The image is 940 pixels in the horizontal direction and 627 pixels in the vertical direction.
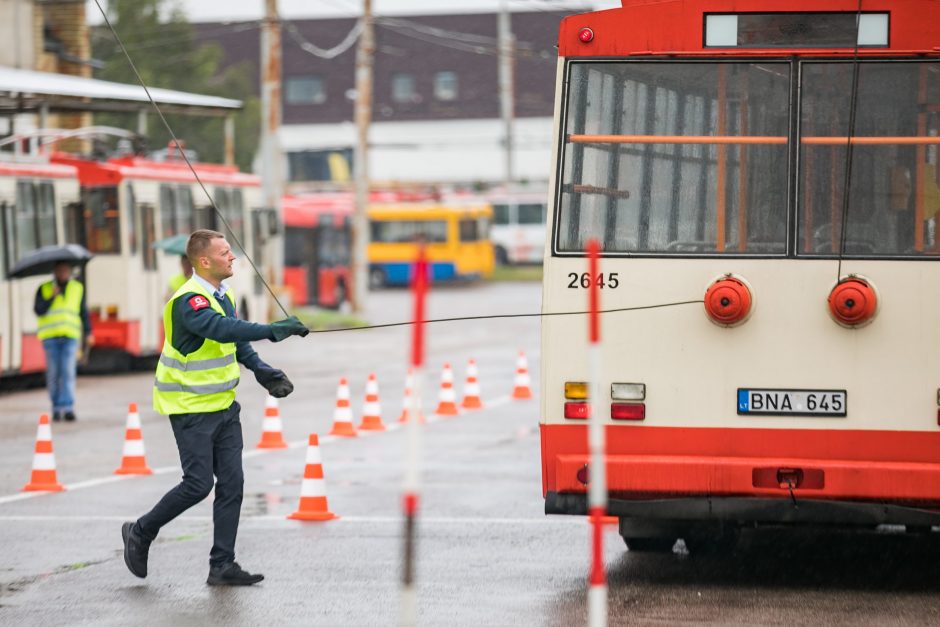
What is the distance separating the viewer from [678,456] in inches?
376

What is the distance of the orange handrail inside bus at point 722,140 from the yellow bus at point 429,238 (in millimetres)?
49868

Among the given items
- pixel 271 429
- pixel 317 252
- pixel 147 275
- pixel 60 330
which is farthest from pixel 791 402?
pixel 317 252

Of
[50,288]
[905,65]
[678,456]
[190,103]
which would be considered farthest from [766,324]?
[190,103]

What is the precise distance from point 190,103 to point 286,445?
13.7 m

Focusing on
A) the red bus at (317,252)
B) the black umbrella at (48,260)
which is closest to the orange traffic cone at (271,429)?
the black umbrella at (48,260)

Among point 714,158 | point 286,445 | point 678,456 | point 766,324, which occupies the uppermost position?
point 714,158

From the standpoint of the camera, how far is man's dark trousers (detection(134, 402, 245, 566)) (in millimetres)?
9828

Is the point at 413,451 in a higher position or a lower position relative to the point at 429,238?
higher

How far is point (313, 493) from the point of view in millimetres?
12688

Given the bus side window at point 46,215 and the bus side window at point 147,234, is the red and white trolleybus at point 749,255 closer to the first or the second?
the bus side window at point 46,215

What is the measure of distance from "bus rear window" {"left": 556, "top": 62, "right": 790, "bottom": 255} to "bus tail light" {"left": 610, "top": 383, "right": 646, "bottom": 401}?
26.4 inches

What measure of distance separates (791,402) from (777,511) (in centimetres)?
55

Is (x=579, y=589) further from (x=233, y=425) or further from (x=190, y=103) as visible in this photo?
(x=190, y=103)

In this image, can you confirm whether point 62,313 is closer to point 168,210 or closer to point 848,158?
point 168,210
